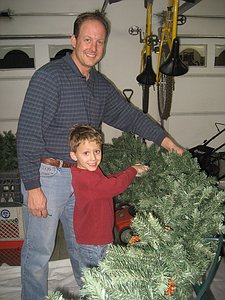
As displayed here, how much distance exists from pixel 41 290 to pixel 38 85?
1.38m

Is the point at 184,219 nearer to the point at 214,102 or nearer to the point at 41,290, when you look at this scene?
the point at 41,290

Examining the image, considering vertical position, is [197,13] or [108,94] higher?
[197,13]

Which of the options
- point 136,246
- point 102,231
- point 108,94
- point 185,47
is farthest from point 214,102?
point 136,246

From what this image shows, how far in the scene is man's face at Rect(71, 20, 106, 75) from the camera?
1.74m

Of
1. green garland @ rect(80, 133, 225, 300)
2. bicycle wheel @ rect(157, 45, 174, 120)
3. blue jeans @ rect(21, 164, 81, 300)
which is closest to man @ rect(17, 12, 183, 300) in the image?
blue jeans @ rect(21, 164, 81, 300)

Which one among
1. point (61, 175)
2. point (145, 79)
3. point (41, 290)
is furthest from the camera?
point (145, 79)

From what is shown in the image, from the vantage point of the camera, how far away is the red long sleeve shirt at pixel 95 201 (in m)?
1.75

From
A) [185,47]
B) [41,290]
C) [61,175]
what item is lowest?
[41,290]

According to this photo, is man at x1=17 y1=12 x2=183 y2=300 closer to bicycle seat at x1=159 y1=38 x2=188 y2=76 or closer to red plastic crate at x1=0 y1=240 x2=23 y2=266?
red plastic crate at x1=0 y1=240 x2=23 y2=266

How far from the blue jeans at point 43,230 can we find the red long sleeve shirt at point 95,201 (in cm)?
9

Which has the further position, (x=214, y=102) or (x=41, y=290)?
(x=214, y=102)

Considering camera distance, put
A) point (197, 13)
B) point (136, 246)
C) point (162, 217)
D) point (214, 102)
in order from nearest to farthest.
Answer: point (136, 246)
point (162, 217)
point (197, 13)
point (214, 102)

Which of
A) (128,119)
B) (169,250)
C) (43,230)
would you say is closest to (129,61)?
(128,119)

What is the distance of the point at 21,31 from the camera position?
5.68m
